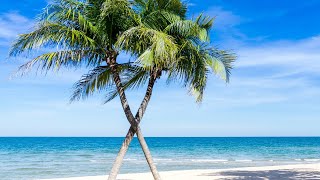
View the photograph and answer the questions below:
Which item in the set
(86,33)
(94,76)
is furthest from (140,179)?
(86,33)

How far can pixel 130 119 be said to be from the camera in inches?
370

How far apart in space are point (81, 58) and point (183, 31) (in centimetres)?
227

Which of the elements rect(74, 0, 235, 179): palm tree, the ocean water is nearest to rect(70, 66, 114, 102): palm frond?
rect(74, 0, 235, 179): palm tree

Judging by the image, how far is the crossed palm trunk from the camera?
923 cm

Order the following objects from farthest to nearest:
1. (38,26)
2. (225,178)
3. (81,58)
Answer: (225,178)
(81,58)
(38,26)

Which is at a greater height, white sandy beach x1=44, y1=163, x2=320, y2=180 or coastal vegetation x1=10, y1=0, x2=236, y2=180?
coastal vegetation x1=10, y1=0, x2=236, y2=180

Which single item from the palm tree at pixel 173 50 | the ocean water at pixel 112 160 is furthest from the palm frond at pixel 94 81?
the ocean water at pixel 112 160

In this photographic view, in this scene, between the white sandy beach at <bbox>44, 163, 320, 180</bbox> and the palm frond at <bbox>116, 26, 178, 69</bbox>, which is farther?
the white sandy beach at <bbox>44, 163, 320, 180</bbox>

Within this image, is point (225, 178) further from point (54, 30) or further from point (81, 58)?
point (54, 30)

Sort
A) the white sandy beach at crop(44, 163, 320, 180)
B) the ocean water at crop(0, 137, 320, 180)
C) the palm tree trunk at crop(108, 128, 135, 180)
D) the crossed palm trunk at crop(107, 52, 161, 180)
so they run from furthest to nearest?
the ocean water at crop(0, 137, 320, 180), the white sandy beach at crop(44, 163, 320, 180), the crossed palm trunk at crop(107, 52, 161, 180), the palm tree trunk at crop(108, 128, 135, 180)

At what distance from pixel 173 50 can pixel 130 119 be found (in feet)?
6.00

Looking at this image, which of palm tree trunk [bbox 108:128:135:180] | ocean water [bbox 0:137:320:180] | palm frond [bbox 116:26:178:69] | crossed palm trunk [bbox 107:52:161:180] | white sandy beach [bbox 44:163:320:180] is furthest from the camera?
ocean water [bbox 0:137:320:180]

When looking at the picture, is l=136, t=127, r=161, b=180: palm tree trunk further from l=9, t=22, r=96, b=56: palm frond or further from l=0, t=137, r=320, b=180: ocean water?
l=0, t=137, r=320, b=180: ocean water

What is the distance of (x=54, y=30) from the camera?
8.86m
